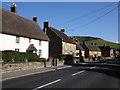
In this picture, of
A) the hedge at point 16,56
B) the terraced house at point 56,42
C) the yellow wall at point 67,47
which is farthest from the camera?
the yellow wall at point 67,47

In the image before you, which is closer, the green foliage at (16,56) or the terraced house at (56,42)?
the green foliage at (16,56)

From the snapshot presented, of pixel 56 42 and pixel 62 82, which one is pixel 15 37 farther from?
pixel 56 42

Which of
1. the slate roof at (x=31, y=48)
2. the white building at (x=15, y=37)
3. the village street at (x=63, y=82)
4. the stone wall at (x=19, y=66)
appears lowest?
the village street at (x=63, y=82)

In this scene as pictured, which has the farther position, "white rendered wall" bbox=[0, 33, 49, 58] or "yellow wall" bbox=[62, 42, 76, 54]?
"yellow wall" bbox=[62, 42, 76, 54]

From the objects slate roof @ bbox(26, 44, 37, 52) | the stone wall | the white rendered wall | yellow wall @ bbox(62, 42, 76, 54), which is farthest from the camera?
yellow wall @ bbox(62, 42, 76, 54)

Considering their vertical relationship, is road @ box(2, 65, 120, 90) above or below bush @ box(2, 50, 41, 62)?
below

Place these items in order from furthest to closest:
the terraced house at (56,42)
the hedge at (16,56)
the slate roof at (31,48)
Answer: the terraced house at (56,42), the slate roof at (31,48), the hedge at (16,56)

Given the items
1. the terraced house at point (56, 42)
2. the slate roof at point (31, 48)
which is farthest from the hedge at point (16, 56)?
the terraced house at point (56, 42)

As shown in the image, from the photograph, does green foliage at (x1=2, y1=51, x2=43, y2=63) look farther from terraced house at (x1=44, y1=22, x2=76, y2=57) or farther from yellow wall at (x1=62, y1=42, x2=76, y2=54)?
yellow wall at (x1=62, y1=42, x2=76, y2=54)

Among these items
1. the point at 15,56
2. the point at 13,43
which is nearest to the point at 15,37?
the point at 13,43

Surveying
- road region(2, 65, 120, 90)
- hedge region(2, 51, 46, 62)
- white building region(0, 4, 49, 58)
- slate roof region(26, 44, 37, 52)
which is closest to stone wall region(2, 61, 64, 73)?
hedge region(2, 51, 46, 62)

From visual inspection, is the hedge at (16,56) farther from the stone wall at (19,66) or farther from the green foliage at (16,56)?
the stone wall at (19,66)

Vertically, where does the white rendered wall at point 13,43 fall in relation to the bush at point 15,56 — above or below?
above

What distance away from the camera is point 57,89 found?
32.1ft
